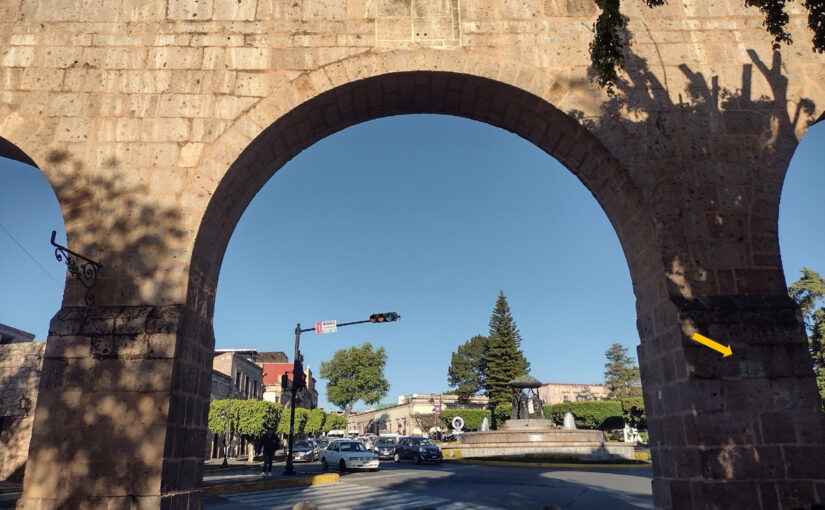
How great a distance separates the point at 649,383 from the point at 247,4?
22.4 ft

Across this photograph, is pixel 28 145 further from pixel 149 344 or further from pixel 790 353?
pixel 790 353

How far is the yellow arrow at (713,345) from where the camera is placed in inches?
207

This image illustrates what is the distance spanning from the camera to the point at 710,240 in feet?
18.9

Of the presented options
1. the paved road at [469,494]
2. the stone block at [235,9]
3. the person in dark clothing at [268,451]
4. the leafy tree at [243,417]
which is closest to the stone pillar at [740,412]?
the paved road at [469,494]

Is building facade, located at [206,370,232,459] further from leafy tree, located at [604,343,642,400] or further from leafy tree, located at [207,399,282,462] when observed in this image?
leafy tree, located at [604,343,642,400]

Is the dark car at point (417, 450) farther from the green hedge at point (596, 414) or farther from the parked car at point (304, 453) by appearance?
the green hedge at point (596, 414)

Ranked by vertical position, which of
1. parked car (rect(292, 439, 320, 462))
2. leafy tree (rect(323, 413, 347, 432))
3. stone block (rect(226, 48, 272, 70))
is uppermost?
stone block (rect(226, 48, 272, 70))

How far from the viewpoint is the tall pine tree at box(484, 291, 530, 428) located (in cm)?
5222

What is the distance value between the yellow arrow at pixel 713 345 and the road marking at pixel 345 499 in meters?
5.19

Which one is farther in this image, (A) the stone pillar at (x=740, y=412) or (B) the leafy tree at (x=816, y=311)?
(B) the leafy tree at (x=816, y=311)

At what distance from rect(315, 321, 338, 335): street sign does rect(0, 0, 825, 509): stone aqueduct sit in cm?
1274

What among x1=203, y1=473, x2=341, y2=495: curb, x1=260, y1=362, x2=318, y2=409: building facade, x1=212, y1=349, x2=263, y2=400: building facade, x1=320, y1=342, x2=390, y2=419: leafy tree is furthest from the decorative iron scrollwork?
x1=320, y1=342, x2=390, y2=419: leafy tree

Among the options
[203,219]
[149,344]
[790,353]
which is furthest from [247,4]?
[790,353]

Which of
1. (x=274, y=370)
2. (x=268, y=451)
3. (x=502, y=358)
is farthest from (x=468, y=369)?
(x=268, y=451)
